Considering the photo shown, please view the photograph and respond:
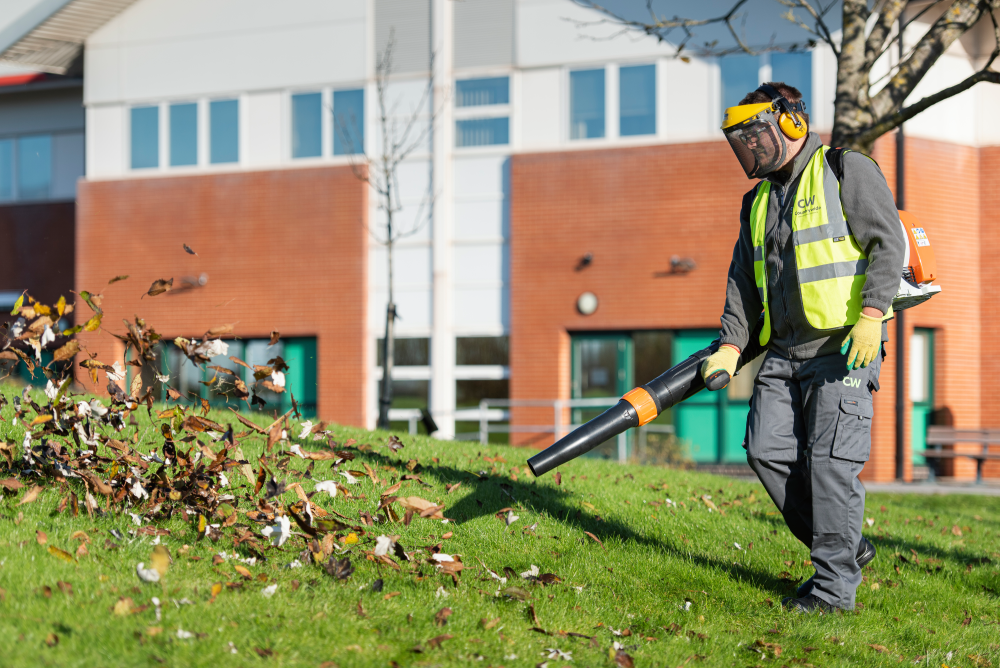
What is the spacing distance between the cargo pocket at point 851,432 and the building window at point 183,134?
642 inches

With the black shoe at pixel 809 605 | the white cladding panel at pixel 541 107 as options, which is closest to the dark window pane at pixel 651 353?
the white cladding panel at pixel 541 107

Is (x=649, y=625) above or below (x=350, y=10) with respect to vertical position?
A: below

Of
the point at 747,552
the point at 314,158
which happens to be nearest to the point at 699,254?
the point at 314,158

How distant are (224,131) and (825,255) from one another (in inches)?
623

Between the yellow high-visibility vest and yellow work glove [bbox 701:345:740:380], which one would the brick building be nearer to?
yellow work glove [bbox 701:345:740:380]

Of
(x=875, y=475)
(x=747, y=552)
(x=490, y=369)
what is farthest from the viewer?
(x=490, y=369)

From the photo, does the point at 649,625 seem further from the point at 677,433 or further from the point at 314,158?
the point at 314,158

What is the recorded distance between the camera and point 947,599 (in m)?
4.37

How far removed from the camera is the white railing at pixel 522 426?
15562mm

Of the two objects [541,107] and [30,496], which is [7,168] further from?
[30,496]

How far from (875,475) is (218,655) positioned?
1401 centimetres

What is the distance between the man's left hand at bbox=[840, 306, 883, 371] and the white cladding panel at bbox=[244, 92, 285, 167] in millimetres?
15152

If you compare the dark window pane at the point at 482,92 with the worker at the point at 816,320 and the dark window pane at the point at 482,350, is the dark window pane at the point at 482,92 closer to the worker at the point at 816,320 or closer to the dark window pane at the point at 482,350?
the dark window pane at the point at 482,350

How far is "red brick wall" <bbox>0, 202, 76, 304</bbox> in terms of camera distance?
19.4m
